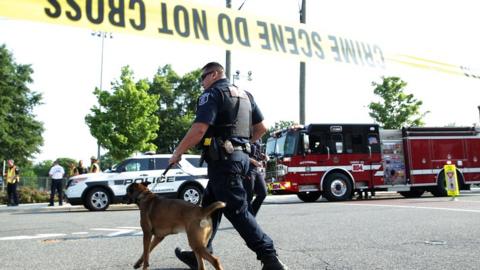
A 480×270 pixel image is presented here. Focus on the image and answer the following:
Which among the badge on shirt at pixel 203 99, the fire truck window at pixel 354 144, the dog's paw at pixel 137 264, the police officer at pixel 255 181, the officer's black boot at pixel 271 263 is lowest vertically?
the dog's paw at pixel 137 264

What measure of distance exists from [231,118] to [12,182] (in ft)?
51.2

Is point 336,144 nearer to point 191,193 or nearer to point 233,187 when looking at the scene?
point 191,193

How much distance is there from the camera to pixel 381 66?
931cm

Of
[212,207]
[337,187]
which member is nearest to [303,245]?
[212,207]

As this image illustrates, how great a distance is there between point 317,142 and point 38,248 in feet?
36.9

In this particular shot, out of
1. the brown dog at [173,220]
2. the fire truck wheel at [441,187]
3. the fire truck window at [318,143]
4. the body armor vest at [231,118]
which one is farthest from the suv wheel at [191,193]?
the body armor vest at [231,118]

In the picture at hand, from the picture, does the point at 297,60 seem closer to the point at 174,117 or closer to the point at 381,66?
the point at 381,66

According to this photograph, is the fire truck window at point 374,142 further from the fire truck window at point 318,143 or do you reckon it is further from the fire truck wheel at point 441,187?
the fire truck wheel at point 441,187

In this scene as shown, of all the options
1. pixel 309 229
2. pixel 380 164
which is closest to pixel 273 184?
pixel 380 164

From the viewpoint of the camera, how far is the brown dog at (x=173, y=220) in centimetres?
368

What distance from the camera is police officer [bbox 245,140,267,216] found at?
5.04m

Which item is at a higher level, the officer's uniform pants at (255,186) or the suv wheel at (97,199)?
the officer's uniform pants at (255,186)

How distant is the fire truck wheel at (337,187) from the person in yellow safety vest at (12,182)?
1110 cm

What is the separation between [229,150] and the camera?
3789 millimetres
